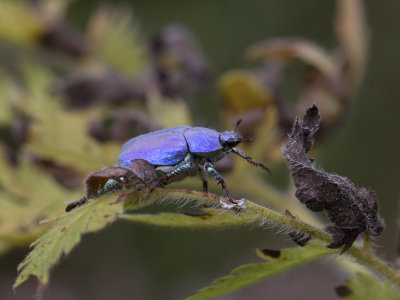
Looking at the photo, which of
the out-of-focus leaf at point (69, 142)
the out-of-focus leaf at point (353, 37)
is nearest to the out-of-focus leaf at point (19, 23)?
the out-of-focus leaf at point (69, 142)

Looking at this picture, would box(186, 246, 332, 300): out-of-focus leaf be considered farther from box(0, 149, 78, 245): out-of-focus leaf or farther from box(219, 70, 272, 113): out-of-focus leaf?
box(219, 70, 272, 113): out-of-focus leaf

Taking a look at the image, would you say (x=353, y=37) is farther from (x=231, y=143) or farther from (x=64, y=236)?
(x=64, y=236)

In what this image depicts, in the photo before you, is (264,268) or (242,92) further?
(242,92)

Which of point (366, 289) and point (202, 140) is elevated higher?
point (202, 140)

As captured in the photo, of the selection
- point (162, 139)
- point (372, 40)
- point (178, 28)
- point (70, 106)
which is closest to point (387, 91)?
point (372, 40)

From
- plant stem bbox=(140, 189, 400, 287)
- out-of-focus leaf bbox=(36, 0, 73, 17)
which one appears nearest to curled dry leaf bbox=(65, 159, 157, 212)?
plant stem bbox=(140, 189, 400, 287)

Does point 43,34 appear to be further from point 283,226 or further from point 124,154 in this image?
point 283,226

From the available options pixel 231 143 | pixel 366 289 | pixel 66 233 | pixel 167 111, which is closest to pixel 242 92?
pixel 167 111
